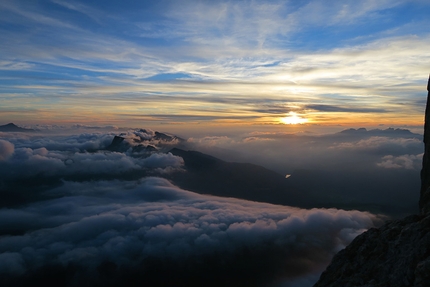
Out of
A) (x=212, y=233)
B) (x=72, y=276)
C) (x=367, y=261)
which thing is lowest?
(x=72, y=276)

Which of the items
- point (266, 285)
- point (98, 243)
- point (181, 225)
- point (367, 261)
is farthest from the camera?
point (181, 225)

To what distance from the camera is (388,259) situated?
1293cm

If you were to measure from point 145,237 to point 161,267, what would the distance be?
969 inches

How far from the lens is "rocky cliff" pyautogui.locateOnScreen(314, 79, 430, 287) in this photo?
429 inches

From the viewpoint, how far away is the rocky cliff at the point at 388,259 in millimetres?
10891

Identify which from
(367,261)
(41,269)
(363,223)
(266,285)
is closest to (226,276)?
(266,285)

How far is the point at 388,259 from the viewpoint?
42.4 ft

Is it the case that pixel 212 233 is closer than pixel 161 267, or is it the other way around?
pixel 161 267

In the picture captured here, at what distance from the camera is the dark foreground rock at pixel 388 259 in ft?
35.7

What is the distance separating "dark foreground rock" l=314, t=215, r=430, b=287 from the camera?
35.7 feet

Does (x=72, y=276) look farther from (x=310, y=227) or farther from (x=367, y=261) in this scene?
(x=367, y=261)

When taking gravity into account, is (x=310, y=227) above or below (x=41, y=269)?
above

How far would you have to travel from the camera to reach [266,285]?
112 m

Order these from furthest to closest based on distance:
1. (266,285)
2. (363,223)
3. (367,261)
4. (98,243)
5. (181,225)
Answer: (363,223) < (181,225) < (98,243) < (266,285) < (367,261)
